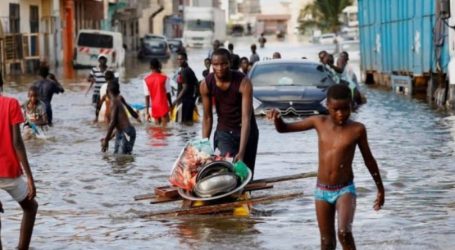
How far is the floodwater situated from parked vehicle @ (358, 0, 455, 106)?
106 inches

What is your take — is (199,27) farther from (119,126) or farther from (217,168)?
(217,168)

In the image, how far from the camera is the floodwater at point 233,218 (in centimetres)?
1023

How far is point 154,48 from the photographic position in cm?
7294

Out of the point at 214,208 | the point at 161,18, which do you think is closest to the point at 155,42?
the point at 161,18

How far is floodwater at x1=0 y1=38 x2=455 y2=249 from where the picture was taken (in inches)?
403

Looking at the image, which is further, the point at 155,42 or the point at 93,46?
the point at 155,42

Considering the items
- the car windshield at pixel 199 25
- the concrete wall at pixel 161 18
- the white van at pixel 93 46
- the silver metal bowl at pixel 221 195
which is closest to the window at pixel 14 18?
the white van at pixel 93 46

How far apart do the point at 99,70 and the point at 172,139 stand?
5806 mm

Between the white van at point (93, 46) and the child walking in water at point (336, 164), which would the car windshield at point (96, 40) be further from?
the child walking in water at point (336, 164)

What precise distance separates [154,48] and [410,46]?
44.3m

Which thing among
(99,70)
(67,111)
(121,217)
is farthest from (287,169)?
(67,111)

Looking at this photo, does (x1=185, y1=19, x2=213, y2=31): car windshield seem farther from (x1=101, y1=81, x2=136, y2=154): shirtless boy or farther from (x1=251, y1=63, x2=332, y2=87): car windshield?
(x1=101, y1=81, x2=136, y2=154): shirtless boy

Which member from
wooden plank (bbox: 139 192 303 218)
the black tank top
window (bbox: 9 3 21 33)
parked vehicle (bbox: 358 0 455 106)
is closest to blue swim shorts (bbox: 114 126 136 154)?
wooden plank (bbox: 139 192 303 218)

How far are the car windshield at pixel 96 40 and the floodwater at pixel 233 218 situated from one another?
3361 cm
